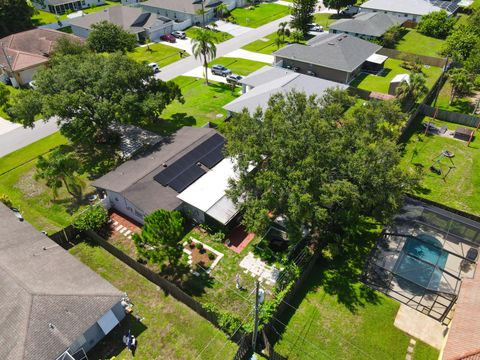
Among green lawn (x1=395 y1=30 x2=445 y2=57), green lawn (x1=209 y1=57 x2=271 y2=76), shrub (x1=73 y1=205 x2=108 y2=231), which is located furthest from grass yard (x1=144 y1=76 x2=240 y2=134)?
green lawn (x1=395 y1=30 x2=445 y2=57)

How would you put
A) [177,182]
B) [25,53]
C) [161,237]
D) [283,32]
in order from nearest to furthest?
1. [161,237]
2. [177,182]
3. [25,53]
4. [283,32]

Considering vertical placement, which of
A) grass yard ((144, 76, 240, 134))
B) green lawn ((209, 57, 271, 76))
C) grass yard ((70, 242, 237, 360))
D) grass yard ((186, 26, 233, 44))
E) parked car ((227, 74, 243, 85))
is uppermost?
grass yard ((186, 26, 233, 44))

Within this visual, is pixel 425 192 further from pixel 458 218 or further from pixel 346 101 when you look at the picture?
pixel 346 101

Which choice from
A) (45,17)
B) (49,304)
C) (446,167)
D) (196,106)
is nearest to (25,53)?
(196,106)

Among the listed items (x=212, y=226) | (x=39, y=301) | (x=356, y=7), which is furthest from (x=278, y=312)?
(x=356, y=7)

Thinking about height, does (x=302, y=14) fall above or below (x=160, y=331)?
above

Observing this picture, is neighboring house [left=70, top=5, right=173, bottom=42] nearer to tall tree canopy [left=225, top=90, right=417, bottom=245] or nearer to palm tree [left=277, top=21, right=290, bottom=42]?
palm tree [left=277, top=21, right=290, bottom=42]

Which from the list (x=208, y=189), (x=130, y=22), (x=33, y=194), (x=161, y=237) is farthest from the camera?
(x=130, y=22)

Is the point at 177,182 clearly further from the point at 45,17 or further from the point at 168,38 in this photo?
the point at 45,17
